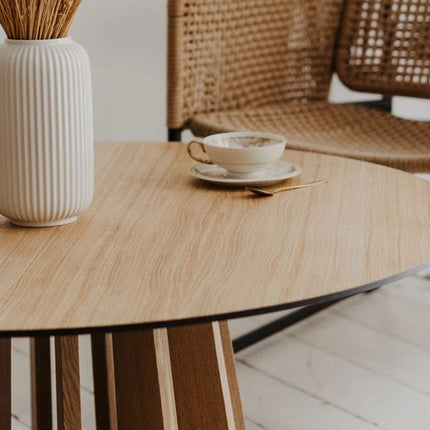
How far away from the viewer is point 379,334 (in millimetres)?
1788

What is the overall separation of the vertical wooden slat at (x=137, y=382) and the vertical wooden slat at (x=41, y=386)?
0.34 feet

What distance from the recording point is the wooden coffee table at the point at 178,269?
64cm

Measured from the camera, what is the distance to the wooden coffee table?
643 millimetres

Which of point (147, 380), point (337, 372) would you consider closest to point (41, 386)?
point (147, 380)

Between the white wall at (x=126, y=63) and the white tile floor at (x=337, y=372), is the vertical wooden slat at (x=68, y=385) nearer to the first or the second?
the white tile floor at (x=337, y=372)

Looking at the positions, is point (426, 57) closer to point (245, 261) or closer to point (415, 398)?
point (415, 398)

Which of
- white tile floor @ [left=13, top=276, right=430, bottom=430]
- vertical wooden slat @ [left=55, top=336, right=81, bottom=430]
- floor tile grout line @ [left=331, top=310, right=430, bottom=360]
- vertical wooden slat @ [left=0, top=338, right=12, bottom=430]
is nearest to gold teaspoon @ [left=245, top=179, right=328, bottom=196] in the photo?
vertical wooden slat @ [left=55, top=336, right=81, bottom=430]

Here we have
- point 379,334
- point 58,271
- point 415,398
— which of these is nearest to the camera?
point 58,271

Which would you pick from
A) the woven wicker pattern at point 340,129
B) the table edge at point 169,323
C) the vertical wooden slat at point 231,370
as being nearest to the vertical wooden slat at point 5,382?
the vertical wooden slat at point 231,370

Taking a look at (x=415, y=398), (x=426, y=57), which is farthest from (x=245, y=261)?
(x=426, y=57)

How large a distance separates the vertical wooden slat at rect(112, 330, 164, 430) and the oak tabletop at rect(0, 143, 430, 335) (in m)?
0.14

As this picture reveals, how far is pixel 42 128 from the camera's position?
790mm

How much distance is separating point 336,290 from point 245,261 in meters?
0.10

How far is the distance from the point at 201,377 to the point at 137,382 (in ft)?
0.32
